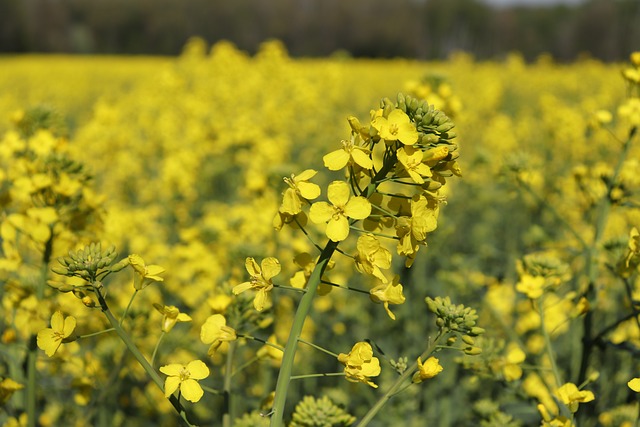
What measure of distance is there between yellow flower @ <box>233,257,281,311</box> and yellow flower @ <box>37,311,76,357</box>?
1.08ft

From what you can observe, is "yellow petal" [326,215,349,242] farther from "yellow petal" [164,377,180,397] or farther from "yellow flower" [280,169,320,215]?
"yellow petal" [164,377,180,397]

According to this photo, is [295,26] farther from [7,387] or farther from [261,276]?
[261,276]

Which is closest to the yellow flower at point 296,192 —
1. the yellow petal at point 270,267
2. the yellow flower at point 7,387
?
the yellow petal at point 270,267

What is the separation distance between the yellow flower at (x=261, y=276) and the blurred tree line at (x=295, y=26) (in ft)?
124

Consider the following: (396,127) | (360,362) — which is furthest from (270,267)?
(396,127)

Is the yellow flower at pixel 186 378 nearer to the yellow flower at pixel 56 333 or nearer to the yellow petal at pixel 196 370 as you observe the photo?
the yellow petal at pixel 196 370

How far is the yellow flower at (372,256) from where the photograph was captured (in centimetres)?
110

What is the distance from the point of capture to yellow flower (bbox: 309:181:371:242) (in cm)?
105

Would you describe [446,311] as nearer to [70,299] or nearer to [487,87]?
[70,299]

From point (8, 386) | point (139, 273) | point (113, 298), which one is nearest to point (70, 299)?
point (113, 298)

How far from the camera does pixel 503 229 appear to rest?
214 inches

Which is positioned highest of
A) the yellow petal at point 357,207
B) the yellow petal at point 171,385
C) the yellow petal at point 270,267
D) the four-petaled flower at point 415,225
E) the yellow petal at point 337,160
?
the yellow petal at point 337,160

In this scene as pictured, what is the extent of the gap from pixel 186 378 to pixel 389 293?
0.44 metres

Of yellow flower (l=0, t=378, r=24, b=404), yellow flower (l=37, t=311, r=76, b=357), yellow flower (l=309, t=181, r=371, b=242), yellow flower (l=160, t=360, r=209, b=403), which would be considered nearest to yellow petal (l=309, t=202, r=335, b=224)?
yellow flower (l=309, t=181, r=371, b=242)
